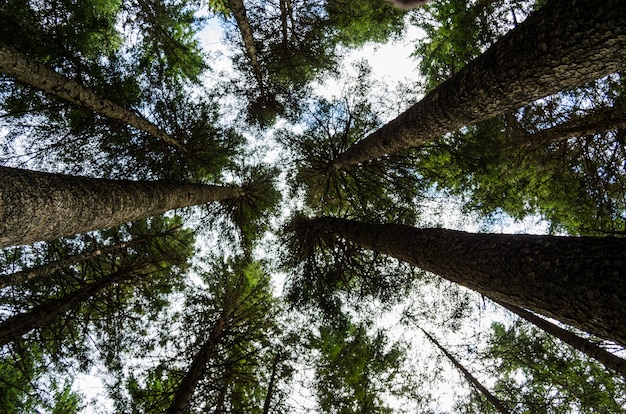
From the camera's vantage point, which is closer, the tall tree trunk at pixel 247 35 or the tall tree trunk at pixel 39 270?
the tall tree trunk at pixel 39 270

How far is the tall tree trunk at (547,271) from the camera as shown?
1944mm

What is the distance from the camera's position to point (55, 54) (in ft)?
21.0

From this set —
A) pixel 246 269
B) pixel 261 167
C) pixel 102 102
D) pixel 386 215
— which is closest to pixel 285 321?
pixel 246 269

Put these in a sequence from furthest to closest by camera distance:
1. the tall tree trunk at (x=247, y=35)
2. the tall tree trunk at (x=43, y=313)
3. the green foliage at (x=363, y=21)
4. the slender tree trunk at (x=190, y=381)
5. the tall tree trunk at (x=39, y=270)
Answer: the green foliage at (x=363, y=21), the tall tree trunk at (x=247, y=35), the tall tree trunk at (x=39, y=270), the slender tree trunk at (x=190, y=381), the tall tree trunk at (x=43, y=313)

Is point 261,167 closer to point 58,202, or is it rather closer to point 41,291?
A: point 41,291

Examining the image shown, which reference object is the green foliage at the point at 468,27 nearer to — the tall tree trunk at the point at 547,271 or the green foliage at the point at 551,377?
the tall tree trunk at the point at 547,271

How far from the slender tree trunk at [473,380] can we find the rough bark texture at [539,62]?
19.5ft

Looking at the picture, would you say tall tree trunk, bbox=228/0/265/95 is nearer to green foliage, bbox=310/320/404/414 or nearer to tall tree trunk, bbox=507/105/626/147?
tall tree trunk, bbox=507/105/626/147

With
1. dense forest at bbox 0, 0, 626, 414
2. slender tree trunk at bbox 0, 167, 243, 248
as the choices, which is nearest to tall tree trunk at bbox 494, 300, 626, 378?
dense forest at bbox 0, 0, 626, 414

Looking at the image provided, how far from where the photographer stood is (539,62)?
2.48 metres

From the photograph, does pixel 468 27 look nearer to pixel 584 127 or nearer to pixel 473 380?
pixel 584 127

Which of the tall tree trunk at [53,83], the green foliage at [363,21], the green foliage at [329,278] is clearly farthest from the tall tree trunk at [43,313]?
the green foliage at [363,21]

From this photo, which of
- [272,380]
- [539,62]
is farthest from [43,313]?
[539,62]

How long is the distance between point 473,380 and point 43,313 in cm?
861
